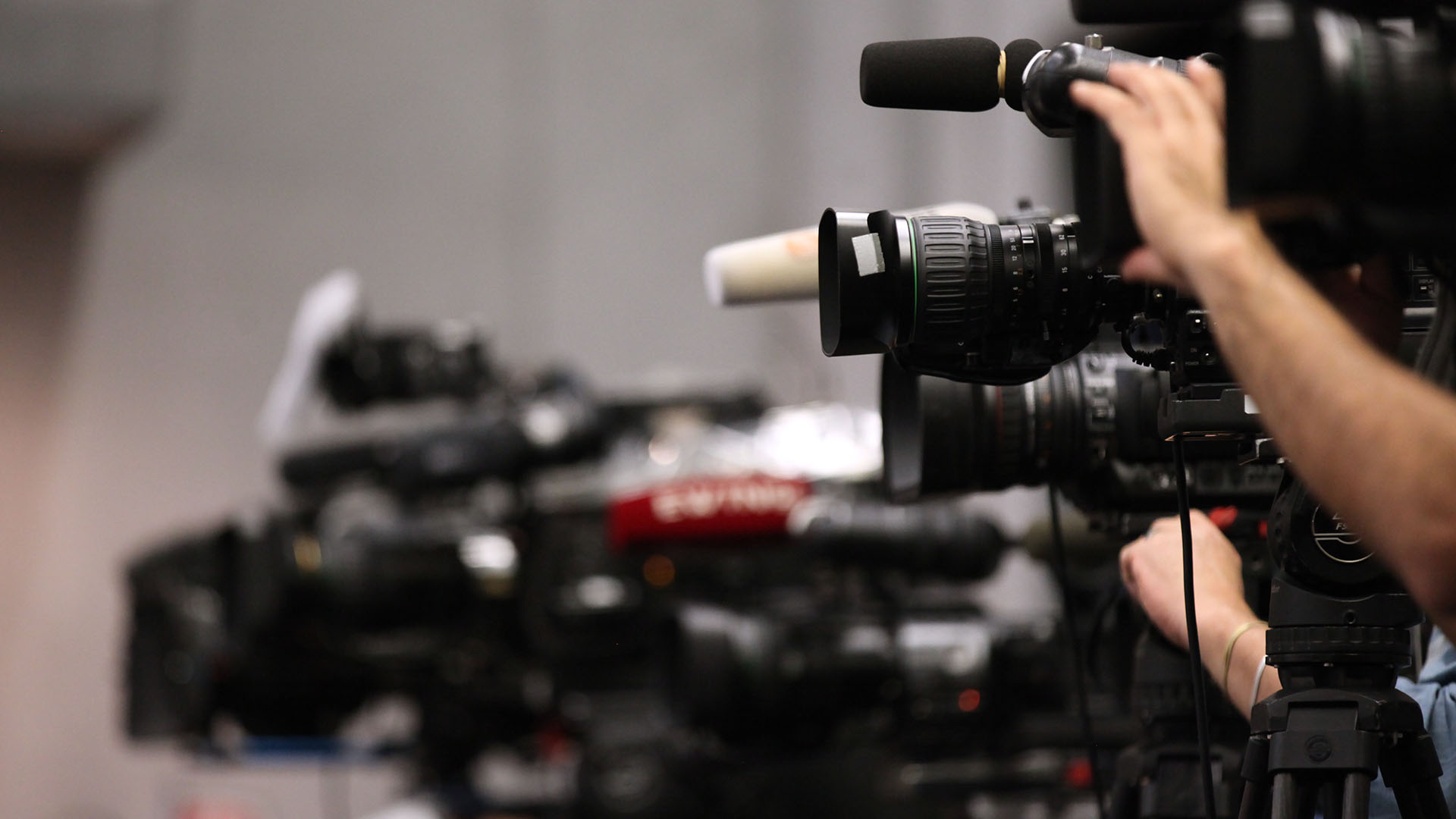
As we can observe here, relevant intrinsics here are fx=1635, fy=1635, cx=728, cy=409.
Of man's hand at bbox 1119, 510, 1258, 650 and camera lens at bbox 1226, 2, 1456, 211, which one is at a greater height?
camera lens at bbox 1226, 2, 1456, 211

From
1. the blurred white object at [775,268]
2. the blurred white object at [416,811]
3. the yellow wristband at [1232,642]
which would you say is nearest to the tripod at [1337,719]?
the yellow wristband at [1232,642]

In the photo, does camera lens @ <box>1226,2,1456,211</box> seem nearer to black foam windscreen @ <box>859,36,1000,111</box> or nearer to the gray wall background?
black foam windscreen @ <box>859,36,1000,111</box>

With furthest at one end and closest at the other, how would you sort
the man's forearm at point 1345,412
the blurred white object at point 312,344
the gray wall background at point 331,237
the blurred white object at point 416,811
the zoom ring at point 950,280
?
1. the gray wall background at point 331,237
2. the blurred white object at point 312,344
3. the blurred white object at point 416,811
4. the zoom ring at point 950,280
5. the man's forearm at point 1345,412

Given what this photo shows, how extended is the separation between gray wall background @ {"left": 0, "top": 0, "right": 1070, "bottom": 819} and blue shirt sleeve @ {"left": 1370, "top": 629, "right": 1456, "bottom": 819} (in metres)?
4.29

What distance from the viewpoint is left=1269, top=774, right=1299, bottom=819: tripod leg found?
1030mm

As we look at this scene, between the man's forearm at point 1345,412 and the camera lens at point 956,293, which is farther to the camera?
the camera lens at point 956,293

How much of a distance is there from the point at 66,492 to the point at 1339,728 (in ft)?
18.6

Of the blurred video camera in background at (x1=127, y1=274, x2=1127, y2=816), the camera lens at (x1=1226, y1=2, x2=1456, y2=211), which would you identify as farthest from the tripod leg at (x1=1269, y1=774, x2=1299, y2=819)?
the blurred video camera in background at (x1=127, y1=274, x2=1127, y2=816)

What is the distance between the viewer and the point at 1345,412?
69 cm

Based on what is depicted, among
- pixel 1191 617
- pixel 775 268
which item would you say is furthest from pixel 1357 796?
pixel 775 268

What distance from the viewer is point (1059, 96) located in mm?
912

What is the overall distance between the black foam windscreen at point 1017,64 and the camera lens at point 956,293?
114mm

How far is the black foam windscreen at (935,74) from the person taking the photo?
3.49 ft

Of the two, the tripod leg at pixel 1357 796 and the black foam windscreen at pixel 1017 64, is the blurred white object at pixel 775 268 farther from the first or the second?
the tripod leg at pixel 1357 796
